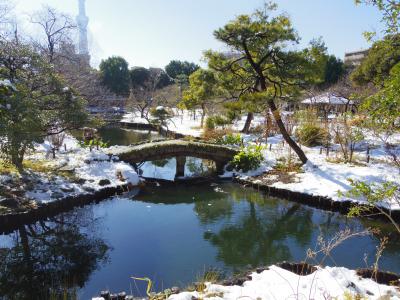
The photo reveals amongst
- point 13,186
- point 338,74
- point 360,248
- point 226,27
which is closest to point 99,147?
point 13,186

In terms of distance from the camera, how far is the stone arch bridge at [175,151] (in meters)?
14.4

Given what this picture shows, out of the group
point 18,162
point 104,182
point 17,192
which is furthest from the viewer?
point 104,182

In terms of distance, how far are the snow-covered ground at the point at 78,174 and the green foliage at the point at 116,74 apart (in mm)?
27294

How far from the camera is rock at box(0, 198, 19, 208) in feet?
30.9

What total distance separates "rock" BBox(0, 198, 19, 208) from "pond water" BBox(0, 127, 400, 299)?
761 millimetres

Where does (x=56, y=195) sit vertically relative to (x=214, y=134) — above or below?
below

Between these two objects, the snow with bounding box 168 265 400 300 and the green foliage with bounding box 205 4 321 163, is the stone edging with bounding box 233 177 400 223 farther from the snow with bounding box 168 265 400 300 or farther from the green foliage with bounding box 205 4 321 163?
the snow with bounding box 168 265 400 300

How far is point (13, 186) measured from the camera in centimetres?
1037

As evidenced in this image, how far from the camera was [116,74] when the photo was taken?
4122 centimetres

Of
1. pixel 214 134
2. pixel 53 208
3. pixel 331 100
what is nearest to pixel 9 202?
pixel 53 208

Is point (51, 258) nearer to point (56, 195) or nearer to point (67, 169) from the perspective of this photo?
point (56, 195)

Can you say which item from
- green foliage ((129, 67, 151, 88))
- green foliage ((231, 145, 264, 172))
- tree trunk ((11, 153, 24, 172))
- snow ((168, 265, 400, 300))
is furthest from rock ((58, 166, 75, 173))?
green foliage ((129, 67, 151, 88))

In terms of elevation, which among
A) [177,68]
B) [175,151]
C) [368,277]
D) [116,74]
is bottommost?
[368,277]

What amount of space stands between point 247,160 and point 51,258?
9305 mm
